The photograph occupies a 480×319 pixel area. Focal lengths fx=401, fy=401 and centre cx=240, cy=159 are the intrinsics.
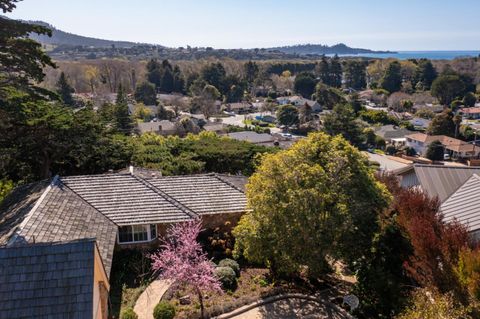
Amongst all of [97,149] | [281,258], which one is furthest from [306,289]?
[97,149]

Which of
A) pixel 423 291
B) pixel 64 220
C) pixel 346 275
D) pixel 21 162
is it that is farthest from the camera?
pixel 21 162

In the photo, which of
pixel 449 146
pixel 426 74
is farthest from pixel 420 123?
pixel 426 74

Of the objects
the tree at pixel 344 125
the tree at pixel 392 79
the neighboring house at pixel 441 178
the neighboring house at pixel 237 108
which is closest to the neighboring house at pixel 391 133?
the tree at pixel 344 125

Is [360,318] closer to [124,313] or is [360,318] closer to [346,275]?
[346,275]

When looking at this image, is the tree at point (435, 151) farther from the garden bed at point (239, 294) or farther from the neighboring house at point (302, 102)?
the garden bed at point (239, 294)

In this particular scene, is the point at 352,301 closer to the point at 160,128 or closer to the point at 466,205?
the point at 466,205

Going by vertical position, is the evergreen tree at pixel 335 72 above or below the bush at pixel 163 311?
above

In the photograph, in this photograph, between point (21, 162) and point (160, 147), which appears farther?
point (160, 147)

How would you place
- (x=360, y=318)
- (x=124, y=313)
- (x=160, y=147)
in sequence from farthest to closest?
(x=160, y=147), (x=360, y=318), (x=124, y=313)
